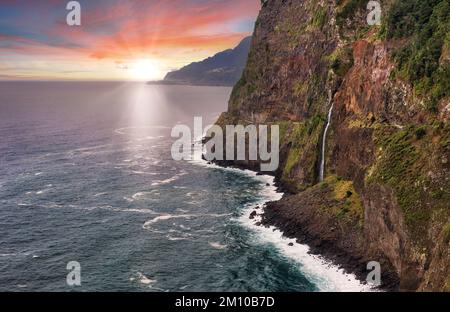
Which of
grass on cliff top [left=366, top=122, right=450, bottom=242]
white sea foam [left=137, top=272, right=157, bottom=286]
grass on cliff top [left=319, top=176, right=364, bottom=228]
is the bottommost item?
white sea foam [left=137, top=272, right=157, bottom=286]

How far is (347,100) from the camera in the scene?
108 meters

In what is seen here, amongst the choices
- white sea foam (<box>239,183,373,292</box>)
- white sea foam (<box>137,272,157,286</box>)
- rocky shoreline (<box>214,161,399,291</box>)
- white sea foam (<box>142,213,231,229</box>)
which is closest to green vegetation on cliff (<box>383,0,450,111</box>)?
rocky shoreline (<box>214,161,399,291</box>)

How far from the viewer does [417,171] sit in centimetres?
7394

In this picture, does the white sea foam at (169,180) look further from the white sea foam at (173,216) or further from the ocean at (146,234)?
the white sea foam at (173,216)

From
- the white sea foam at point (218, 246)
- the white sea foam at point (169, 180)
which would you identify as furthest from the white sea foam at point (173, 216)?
the white sea foam at point (169, 180)

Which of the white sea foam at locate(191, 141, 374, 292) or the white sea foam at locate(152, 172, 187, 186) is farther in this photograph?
the white sea foam at locate(152, 172, 187, 186)

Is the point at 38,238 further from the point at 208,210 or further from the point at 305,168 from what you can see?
the point at 305,168

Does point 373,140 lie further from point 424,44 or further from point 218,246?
point 218,246

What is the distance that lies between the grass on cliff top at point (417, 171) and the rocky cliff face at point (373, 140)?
0.64 feet

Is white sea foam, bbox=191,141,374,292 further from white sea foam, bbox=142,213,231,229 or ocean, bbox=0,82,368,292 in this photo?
white sea foam, bbox=142,213,231,229

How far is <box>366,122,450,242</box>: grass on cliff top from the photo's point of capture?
6775cm

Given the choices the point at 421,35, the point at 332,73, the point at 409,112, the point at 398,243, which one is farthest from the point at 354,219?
the point at 332,73

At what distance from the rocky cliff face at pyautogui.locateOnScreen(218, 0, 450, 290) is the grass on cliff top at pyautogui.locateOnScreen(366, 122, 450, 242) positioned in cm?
19

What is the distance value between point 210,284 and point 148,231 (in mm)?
26433
